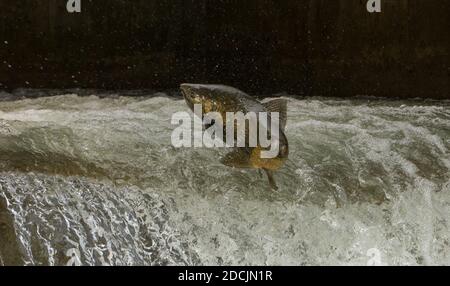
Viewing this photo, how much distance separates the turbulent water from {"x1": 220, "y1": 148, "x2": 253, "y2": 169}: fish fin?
443 mm

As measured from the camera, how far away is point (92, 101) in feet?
17.7

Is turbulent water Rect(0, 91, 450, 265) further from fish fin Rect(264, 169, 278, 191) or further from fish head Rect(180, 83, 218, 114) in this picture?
fish head Rect(180, 83, 218, 114)

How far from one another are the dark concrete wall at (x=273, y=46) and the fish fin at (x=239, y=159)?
379 centimetres

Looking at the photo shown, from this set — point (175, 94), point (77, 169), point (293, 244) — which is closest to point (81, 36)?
point (175, 94)

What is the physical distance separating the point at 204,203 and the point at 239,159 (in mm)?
466

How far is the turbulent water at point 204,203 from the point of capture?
272 cm

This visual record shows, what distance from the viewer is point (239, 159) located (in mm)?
2562

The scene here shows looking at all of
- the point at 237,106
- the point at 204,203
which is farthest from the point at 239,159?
the point at 204,203

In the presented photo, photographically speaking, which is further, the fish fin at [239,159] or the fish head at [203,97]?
the fish head at [203,97]

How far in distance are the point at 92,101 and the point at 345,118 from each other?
6.21 ft

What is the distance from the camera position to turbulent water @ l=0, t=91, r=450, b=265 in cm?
272

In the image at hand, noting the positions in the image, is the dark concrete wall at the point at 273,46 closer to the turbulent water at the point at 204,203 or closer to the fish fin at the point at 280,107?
the turbulent water at the point at 204,203

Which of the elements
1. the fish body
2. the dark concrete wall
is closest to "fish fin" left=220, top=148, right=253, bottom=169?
the fish body

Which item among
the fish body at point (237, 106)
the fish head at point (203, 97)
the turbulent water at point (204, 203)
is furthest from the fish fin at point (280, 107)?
the turbulent water at point (204, 203)
